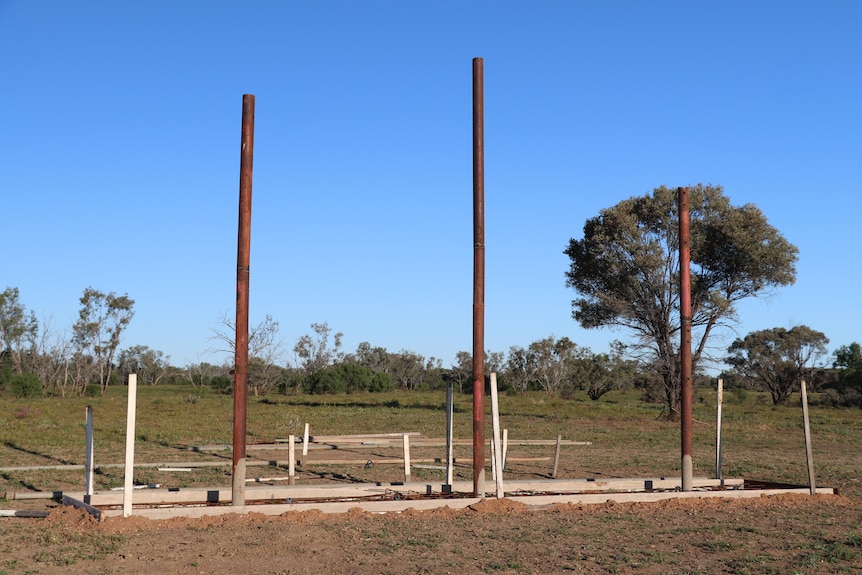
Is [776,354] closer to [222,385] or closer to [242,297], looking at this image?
[222,385]

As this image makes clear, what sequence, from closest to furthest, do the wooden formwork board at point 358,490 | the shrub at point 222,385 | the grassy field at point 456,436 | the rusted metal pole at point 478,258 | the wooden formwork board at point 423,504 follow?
1. the wooden formwork board at point 423,504
2. the wooden formwork board at point 358,490
3. the rusted metal pole at point 478,258
4. the grassy field at point 456,436
5. the shrub at point 222,385

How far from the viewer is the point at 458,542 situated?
9789 mm

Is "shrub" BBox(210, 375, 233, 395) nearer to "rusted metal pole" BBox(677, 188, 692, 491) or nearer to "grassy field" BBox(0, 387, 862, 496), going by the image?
"grassy field" BBox(0, 387, 862, 496)

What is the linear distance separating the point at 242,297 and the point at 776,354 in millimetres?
64073

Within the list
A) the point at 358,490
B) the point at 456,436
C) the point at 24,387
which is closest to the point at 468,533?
the point at 358,490

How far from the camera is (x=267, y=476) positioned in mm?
16406

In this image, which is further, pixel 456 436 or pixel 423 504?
pixel 456 436

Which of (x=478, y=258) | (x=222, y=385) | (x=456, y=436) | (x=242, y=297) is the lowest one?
(x=456, y=436)

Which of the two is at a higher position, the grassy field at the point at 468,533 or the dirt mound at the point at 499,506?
the dirt mound at the point at 499,506

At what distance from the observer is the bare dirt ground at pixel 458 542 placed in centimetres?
855

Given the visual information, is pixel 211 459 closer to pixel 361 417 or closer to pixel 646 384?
pixel 361 417

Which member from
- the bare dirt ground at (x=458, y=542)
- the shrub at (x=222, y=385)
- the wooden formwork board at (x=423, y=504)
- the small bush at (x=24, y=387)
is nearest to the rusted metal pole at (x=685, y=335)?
the wooden formwork board at (x=423, y=504)

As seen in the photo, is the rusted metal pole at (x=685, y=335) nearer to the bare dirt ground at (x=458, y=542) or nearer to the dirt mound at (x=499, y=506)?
the bare dirt ground at (x=458, y=542)

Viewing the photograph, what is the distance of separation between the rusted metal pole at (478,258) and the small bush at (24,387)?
42.2 meters
